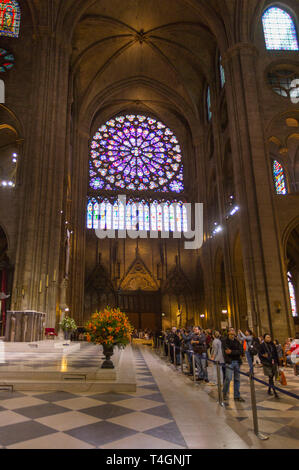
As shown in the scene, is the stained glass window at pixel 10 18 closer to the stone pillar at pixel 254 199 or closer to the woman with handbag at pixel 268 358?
the stone pillar at pixel 254 199

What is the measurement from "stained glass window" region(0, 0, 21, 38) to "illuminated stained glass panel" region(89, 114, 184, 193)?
484 inches

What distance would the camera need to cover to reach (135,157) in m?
31.5

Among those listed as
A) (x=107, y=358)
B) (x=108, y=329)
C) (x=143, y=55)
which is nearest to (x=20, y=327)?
(x=107, y=358)

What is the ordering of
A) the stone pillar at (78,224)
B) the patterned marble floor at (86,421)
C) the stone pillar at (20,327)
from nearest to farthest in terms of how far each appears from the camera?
the patterned marble floor at (86,421) → the stone pillar at (20,327) → the stone pillar at (78,224)

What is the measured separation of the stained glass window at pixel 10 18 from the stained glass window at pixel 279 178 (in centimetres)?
1780

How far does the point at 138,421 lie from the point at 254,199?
13.9 meters

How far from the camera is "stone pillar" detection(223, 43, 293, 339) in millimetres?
14806

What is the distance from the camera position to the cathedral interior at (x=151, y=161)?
1587 centimetres

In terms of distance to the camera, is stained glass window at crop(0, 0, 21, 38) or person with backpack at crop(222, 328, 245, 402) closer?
person with backpack at crop(222, 328, 245, 402)

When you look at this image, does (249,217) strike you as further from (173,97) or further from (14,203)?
(173,97)

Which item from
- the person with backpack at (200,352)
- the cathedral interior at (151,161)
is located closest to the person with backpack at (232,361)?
the person with backpack at (200,352)

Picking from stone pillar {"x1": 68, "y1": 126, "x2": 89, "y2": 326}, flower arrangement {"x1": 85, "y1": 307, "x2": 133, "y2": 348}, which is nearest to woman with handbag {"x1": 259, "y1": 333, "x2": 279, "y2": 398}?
flower arrangement {"x1": 85, "y1": 307, "x2": 133, "y2": 348}

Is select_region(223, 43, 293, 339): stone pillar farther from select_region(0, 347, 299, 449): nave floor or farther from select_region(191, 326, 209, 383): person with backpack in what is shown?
select_region(0, 347, 299, 449): nave floor
